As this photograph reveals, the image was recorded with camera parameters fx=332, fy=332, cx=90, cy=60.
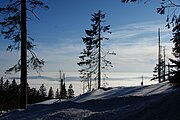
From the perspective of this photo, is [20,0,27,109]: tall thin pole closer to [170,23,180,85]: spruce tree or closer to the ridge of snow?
the ridge of snow

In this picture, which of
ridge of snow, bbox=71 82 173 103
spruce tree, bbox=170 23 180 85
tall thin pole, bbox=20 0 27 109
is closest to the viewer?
spruce tree, bbox=170 23 180 85

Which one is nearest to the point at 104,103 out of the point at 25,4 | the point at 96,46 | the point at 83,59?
the point at 25,4

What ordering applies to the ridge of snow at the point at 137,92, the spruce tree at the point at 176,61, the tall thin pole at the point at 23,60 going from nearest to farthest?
the spruce tree at the point at 176,61
the tall thin pole at the point at 23,60
the ridge of snow at the point at 137,92

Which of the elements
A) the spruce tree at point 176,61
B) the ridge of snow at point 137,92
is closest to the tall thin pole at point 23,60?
the ridge of snow at point 137,92

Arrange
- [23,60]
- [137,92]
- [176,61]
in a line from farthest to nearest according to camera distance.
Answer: [137,92]
[23,60]
[176,61]

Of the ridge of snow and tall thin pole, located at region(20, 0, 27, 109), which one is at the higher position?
tall thin pole, located at region(20, 0, 27, 109)

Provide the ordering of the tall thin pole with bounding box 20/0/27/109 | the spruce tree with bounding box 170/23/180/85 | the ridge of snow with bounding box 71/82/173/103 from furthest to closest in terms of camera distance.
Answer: the ridge of snow with bounding box 71/82/173/103, the tall thin pole with bounding box 20/0/27/109, the spruce tree with bounding box 170/23/180/85

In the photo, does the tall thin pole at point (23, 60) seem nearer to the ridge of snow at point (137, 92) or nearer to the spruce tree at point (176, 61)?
the ridge of snow at point (137, 92)

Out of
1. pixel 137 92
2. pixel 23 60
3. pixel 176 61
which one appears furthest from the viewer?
pixel 137 92

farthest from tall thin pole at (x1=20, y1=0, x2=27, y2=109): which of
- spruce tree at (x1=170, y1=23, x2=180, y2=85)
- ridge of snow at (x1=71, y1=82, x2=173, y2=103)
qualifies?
spruce tree at (x1=170, y1=23, x2=180, y2=85)

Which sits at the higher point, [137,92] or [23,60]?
[23,60]

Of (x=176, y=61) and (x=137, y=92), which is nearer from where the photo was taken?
(x=176, y=61)

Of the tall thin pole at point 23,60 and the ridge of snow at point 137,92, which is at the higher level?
the tall thin pole at point 23,60

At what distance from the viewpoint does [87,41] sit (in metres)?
43.4
